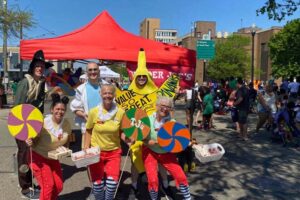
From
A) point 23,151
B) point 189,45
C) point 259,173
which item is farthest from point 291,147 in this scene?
point 189,45

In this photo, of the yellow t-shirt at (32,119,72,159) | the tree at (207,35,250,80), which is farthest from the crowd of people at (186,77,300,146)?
the tree at (207,35,250,80)

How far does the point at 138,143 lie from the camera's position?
5645 millimetres

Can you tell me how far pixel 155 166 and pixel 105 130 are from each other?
0.79m

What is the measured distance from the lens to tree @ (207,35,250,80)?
72.1 meters

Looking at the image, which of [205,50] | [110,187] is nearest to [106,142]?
A: [110,187]

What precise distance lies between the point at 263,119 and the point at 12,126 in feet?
30.8

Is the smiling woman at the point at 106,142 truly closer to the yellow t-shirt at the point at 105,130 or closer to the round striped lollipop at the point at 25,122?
the yellow t-shirt at the point at 105,130

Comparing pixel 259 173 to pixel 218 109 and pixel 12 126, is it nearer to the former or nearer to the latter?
pixel 12 126

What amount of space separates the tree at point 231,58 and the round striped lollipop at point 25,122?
223ft

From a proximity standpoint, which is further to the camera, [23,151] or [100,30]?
[100,30]

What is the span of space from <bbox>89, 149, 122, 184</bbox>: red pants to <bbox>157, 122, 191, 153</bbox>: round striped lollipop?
58 centimetres

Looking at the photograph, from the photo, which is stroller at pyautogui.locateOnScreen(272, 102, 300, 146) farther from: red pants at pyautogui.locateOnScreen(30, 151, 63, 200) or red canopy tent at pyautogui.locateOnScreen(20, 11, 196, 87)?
red pants at pyautogui.locateOnScreen(30, 151, 63, 200)

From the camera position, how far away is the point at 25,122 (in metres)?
4.98

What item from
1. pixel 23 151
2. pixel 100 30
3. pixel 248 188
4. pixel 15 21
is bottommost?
pixel 248 188
